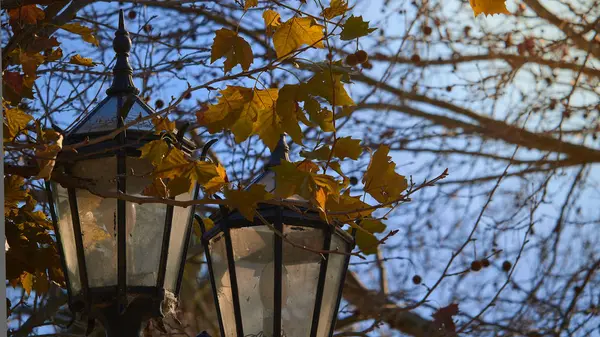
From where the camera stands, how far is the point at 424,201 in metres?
7.95

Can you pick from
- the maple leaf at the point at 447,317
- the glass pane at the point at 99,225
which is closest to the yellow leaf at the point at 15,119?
the glass pane at the point at 99,225

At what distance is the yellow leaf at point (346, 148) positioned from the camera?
96.8 inches

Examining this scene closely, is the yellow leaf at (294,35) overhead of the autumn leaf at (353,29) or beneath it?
overhead

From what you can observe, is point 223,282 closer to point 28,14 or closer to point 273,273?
point 273,273

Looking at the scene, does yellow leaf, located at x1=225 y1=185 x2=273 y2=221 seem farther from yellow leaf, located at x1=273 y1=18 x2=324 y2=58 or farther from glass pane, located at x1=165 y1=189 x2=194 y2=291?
yellow leaf, located at x1=273 y1=18 x2=324 y2=58

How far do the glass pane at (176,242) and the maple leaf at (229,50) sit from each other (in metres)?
0.41

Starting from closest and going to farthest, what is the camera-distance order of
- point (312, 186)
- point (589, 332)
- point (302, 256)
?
point (312, 186)
point (302, 256)
point (589, 332)

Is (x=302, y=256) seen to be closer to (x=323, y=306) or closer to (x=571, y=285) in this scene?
(x=323, y=306)

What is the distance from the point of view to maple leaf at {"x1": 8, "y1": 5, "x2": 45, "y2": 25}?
274 centimetres

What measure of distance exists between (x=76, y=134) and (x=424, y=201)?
573cm

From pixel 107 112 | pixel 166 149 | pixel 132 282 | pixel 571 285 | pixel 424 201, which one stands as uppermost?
pixel 424 201

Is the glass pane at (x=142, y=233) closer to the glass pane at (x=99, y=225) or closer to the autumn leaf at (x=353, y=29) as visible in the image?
the glass pane at (x=99, y=225)

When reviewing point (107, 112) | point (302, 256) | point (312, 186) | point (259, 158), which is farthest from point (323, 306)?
point (259, 158)

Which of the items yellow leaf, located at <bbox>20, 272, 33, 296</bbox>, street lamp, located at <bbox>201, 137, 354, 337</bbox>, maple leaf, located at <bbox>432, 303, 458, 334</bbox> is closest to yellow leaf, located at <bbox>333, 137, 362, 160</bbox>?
street lamp, located at <bbox>201, 137, 354, 337</bbox>
